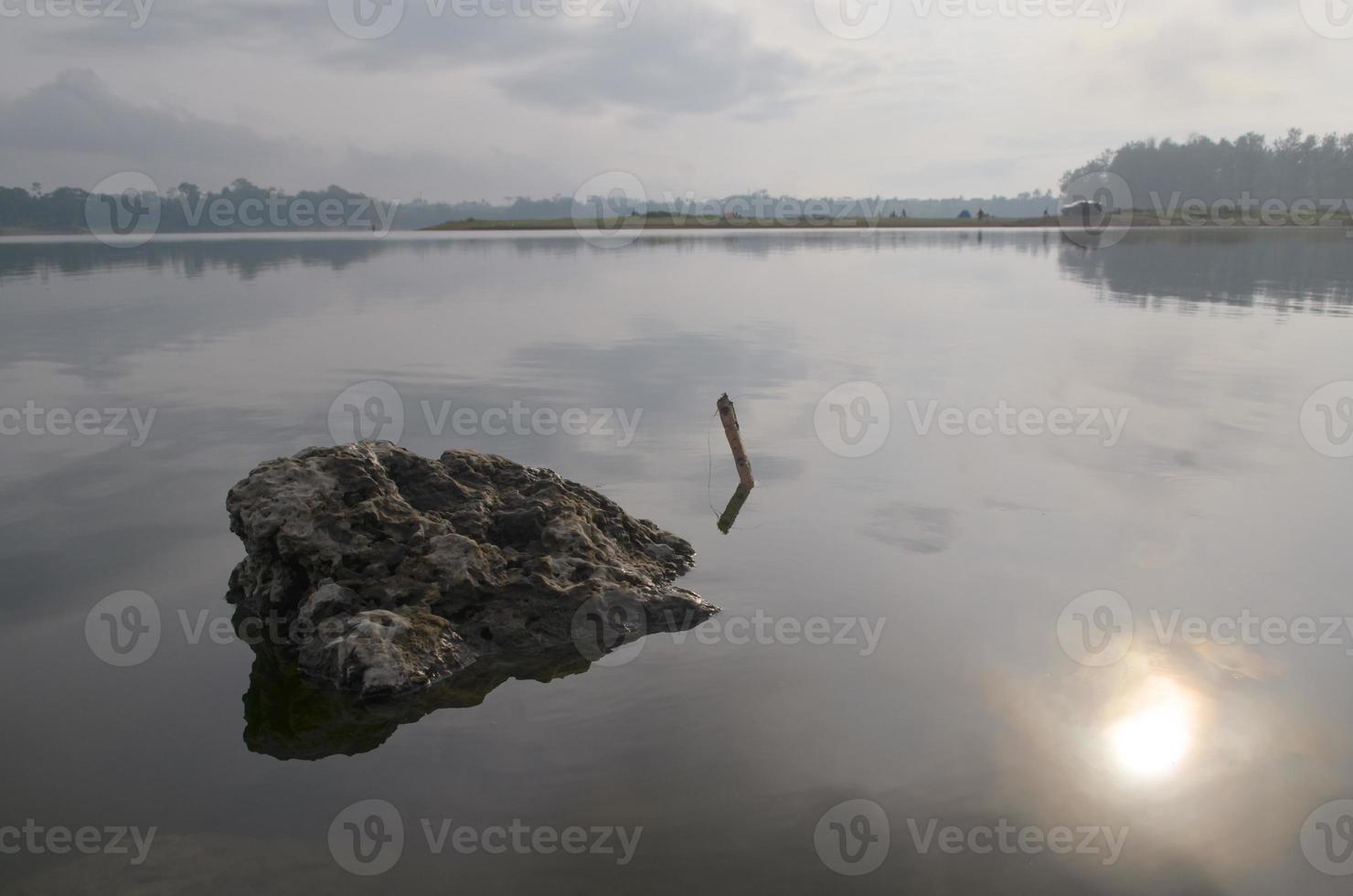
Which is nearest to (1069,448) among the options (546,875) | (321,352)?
(546,875)

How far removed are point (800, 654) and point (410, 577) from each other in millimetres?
3906

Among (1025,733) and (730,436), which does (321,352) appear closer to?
(730,436)

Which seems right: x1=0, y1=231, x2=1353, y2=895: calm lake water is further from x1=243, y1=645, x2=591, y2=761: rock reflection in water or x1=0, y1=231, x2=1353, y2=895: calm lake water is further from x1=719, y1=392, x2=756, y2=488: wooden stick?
x1=719, y1=392, x2=756, y2=488: wooden stick

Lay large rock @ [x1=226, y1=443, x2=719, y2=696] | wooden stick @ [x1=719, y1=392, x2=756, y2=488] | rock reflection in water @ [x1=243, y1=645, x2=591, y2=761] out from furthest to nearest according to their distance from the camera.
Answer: wooden stick @ [x1=719, y1=392, x2=756, y2=488] < large rock @ [x1=226, y1=443, x2=719, y2=696] < rock reflection in water @ [x1=243, y1=645, x2=591, y2=761]

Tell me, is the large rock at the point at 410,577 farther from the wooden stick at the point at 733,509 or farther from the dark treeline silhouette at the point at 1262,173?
the dark treeline silhouette at the point at 1262,173

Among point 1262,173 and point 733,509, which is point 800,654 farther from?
point 1262,173

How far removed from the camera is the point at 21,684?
8.51 m

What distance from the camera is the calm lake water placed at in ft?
21.4

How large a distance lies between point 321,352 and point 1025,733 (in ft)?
75.9

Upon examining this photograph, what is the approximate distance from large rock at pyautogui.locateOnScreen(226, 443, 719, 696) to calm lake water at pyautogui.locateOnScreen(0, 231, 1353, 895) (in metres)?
0.57

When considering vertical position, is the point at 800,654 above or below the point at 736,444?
below

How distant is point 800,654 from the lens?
9258mm

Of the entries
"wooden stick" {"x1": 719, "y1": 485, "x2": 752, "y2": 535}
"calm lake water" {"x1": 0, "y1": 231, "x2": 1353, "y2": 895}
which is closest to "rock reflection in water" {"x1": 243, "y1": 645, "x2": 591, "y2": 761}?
"calm lake water" {"x1": 0, "y1": 231, "x2": 1353, "y2": 895}

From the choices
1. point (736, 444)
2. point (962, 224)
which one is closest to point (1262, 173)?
point (962, 224)
